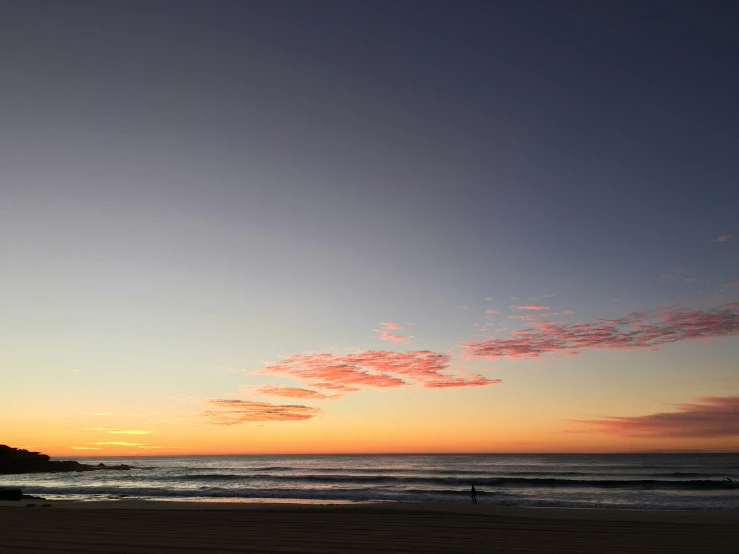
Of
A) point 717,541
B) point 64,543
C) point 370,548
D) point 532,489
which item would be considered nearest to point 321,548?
point 370,548

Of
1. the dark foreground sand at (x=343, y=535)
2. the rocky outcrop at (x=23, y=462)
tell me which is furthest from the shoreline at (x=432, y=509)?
the rocky outcrop at (x=23, y=462)

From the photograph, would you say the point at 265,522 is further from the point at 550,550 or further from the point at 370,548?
the point at 550,550

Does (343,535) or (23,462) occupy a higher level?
(343,535)

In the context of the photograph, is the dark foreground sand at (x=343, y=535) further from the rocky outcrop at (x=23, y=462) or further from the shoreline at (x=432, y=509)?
the rocky outcrop at (x=23, y=462)

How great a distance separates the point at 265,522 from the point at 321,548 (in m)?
4.90

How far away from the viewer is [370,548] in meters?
9.00

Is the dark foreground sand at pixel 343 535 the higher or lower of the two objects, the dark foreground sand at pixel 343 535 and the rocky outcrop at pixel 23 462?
the higher

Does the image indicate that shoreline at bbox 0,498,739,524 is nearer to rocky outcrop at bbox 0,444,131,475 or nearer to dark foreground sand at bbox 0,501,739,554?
dark foreground sand at bbox 0,501,739,554

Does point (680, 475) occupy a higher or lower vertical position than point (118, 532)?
lower

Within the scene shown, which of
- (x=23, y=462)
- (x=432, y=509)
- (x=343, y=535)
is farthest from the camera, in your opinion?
(x=23, y=462)

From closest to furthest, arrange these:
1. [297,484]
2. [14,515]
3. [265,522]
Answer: [265,522] → [14,515] → [297,484]

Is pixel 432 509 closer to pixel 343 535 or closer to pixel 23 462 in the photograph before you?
pixel 343 535

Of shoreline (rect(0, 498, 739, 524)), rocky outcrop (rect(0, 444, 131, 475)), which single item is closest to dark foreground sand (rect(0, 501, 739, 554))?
shoreline (rect(0, 498, 739, 524))

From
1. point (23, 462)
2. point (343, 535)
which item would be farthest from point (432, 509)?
point (23, 462)
